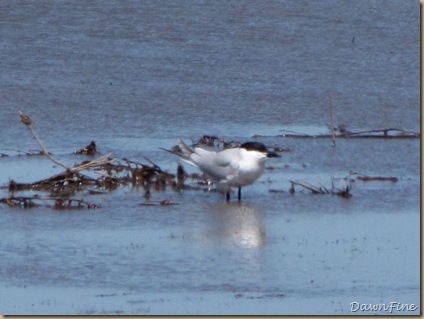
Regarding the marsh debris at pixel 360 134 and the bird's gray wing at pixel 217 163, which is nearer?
the bird's gray wing at pixel 217 163

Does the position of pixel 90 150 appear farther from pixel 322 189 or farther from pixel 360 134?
pixel 360 134

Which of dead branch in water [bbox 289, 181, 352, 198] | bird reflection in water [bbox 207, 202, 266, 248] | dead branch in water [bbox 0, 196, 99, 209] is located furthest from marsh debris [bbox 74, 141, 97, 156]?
dead branch in water [bbox 289, 181, 352, 198]

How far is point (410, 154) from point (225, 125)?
1854mm

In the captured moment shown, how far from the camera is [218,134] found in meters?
11.5

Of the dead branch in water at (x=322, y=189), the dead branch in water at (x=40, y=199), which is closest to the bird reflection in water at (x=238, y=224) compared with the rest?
the dead branch in water at (x=322, y=189)

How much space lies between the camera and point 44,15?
14.5 meters

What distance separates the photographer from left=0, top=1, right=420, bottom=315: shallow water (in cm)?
724

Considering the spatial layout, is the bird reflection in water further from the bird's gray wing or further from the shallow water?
the bird's gray wing

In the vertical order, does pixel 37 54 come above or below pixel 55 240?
above

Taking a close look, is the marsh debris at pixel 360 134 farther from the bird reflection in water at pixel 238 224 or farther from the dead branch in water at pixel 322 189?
the bird reflection in water at pixel 238 224

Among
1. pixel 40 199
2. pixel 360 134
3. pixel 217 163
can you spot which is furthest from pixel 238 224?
pixel 360 134

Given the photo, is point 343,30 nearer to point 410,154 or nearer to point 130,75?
point 130,75

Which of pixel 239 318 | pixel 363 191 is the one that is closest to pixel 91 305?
pixel 239 318

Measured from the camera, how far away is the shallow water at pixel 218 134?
724cm
